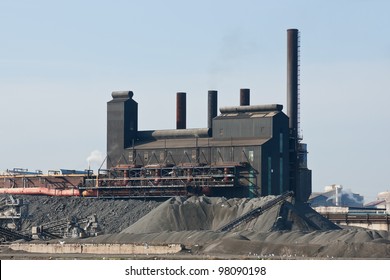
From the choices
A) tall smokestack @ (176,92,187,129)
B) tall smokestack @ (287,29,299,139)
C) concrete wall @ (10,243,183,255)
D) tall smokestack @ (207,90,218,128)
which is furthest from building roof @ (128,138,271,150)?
concrete wall @ (10,243,183,255)

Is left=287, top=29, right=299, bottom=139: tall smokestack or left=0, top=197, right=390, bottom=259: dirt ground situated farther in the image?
left=287, top=29, right=299, bottom=139: tall smokestack

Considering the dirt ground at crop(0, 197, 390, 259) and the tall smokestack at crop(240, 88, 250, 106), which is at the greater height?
the tall smokestack at crop(240, 88, 250, 106)

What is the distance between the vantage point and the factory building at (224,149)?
142 metres

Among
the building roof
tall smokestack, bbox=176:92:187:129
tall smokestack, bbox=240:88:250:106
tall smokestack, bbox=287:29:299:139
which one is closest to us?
the building roof

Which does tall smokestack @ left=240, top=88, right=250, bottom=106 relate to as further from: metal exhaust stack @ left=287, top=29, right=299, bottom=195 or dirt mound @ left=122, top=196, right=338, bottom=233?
dirt mound @ left=122, top=196, right=338, bottom=233

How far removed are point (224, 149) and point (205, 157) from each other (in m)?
2.86

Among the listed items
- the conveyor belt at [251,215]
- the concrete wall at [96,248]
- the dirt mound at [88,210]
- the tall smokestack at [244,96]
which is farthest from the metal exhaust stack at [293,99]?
the concrete wall at [96,248]

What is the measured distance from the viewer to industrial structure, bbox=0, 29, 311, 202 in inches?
5605

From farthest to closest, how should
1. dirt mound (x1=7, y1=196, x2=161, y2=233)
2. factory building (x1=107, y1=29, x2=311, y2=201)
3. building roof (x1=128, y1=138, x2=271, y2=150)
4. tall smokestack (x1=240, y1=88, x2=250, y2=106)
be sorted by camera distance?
tall smokestack (x1=240, y1=88, x2=250, y2=106) < building roof (x1=128, y1=138, x2=271, y2=150) < factory building (x1=107, y1=29, x2=311, y2=201) < dirt mound (x1=7, y1=196, x2=161, y2=233)

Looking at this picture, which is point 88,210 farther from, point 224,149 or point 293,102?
point 293,102

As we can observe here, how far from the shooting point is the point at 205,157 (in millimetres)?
146375

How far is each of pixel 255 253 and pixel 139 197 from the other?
188ft
